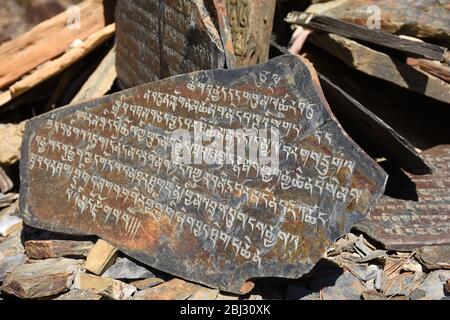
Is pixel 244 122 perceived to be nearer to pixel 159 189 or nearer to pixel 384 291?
pixel 159 189

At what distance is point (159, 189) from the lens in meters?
4.20

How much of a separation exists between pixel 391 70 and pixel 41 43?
295cm

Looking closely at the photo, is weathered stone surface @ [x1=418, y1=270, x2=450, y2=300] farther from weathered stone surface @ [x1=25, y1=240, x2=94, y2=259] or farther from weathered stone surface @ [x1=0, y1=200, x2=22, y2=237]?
weathered stone surface @ [x1=0, y1=200, x2=22, y2=237]

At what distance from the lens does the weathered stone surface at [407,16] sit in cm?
551

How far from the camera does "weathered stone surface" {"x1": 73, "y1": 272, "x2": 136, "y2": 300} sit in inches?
156

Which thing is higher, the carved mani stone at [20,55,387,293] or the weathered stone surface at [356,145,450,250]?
the carved mani stone at [20,55,387,293]

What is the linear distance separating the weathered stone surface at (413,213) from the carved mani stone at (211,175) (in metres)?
0.79

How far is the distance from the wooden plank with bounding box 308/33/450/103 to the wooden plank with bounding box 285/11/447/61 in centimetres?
7

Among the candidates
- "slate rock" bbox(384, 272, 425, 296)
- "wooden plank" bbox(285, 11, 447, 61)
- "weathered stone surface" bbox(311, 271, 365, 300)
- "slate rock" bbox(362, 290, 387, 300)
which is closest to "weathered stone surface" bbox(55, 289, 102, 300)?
"weathered stone surface" bbox(311, 271, 365, 300)

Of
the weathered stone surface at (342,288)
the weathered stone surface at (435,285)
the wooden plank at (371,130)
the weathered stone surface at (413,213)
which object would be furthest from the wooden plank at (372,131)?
the weathered stone surface at (342,288)

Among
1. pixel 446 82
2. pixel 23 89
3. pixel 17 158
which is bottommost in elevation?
pixel 17 158

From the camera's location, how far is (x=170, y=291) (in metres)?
3.89

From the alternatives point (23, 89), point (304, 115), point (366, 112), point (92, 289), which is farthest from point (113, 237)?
point (23, 89)

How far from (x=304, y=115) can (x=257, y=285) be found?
3.18 ft
